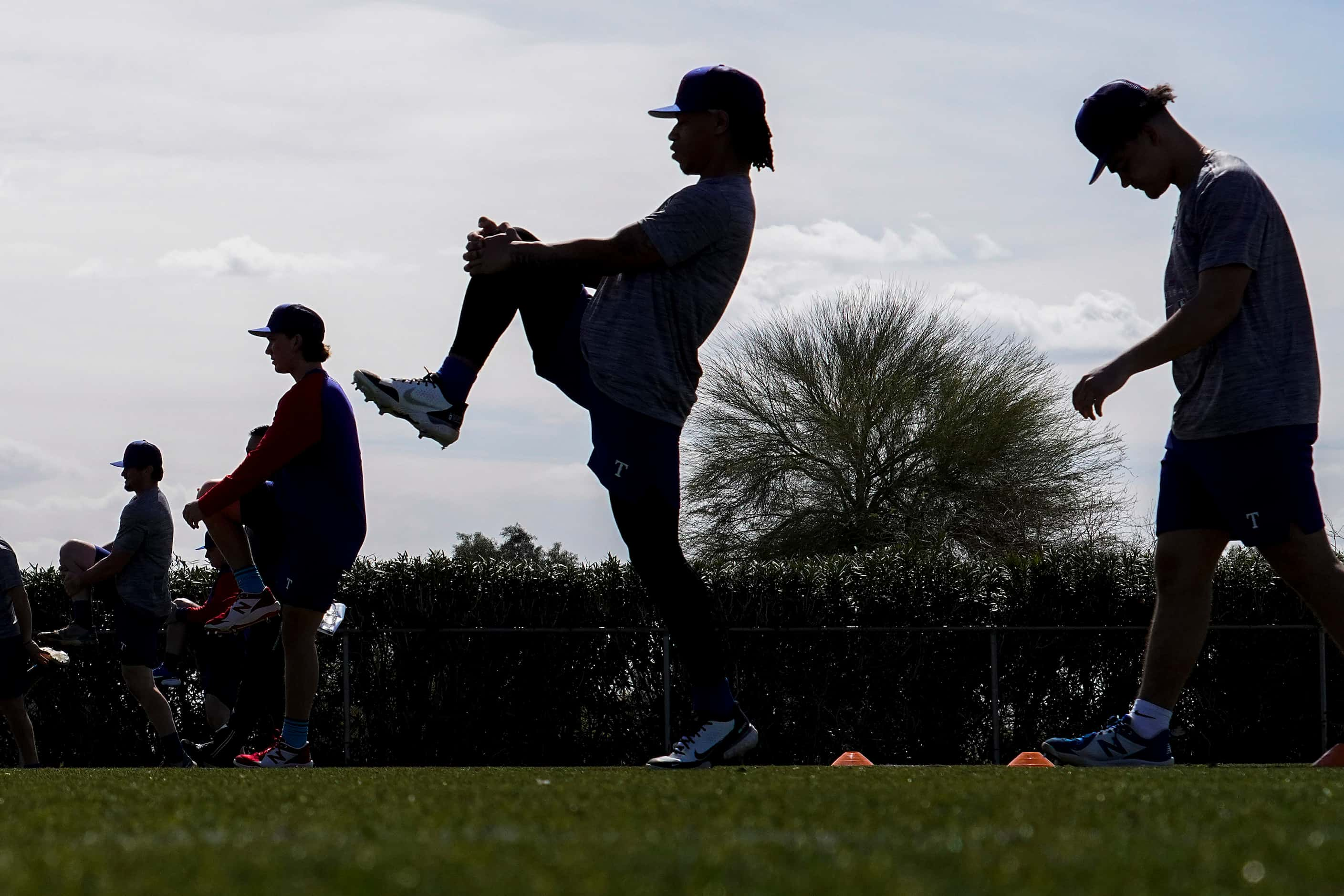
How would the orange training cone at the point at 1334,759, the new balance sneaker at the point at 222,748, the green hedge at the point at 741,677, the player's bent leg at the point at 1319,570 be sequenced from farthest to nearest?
the green hedge at the point at 741,677
the new balance sneaker at the point at 222,748
the orange training cone at the point at 1334,759
the player's bent leg at the point at 1319,570

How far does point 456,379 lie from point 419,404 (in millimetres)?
143

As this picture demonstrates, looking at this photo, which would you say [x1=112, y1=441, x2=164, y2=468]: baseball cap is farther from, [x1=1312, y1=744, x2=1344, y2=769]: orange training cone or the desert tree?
the desert tree

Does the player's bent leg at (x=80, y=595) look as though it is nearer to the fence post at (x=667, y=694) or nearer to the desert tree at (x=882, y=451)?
the fence post at (x=667, y=694)

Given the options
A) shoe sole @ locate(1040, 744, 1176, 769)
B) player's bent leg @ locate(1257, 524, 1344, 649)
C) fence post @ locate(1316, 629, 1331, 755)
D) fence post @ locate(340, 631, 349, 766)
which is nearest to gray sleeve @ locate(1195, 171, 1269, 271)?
player's bent leg @ locate(1257, 524, 1344, 649)

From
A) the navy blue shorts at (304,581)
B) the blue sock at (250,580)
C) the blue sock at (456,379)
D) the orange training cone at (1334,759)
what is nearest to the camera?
the blue sock at (456,379)

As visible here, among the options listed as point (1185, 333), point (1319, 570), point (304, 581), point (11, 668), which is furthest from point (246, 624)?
point (1319, 570)

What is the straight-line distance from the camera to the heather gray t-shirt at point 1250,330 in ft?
14.2

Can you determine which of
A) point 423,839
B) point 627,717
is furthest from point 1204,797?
point 627,717

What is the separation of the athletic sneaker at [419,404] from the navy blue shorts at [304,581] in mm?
1700

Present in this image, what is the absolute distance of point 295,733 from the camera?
6.07 m

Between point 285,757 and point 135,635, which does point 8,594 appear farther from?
point 285,757

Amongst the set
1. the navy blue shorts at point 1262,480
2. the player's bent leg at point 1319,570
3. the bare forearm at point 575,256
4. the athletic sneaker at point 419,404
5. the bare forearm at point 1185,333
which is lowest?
the player's bent leg at point 1319,570

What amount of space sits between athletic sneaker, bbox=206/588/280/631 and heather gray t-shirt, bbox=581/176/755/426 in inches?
136

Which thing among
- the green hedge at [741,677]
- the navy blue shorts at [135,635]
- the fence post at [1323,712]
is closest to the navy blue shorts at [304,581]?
the navy blue shorts at [135,635]
